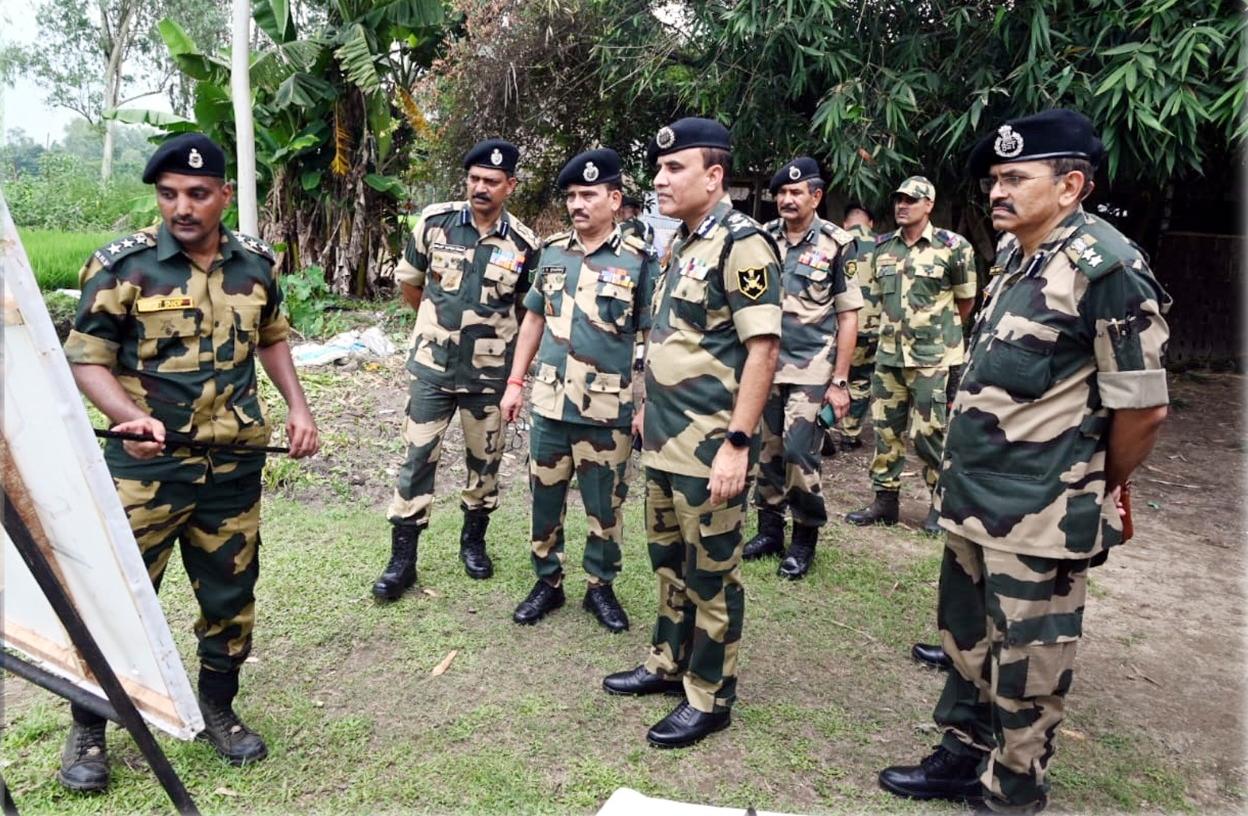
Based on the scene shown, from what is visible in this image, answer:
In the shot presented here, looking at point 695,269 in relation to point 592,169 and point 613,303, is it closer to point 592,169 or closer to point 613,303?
point 613,303

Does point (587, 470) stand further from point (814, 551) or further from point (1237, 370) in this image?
point (1237, 370)

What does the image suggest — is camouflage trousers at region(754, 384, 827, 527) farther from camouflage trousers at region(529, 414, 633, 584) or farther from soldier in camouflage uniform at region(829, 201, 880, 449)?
soldier in camouflage uniform at region(829, 201, 880, 449)

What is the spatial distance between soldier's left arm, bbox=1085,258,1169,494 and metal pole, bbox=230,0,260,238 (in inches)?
249

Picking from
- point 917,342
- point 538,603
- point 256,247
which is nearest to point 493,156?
point 256,247

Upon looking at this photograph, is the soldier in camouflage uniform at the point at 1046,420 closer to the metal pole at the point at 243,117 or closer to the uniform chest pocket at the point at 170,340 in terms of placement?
the uniform chest pocket at the point at 170,340

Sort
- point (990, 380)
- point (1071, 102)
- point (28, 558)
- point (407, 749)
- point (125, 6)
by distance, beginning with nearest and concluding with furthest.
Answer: point (28, 558) → point (990, 380) → point (407, 749) → point (1071, 102) → point (125, 6)

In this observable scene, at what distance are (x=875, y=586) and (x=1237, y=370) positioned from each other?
8749 millimetres

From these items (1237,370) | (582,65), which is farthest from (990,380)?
(1237,370)

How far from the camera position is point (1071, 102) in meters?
6.48

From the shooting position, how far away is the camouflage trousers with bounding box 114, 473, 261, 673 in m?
2.49

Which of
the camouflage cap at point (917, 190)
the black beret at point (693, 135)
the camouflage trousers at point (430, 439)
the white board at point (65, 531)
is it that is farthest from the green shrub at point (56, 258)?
the white board at point (65, 531)

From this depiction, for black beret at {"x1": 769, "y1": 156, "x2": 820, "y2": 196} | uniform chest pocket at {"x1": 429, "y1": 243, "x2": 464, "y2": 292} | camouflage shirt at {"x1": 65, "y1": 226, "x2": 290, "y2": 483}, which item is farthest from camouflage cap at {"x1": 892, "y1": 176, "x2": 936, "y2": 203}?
camouflage shirt at {"x1": 65, "y1": 226, "x2": 290, "y2": 483}

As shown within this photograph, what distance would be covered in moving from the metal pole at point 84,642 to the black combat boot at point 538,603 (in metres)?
2.01

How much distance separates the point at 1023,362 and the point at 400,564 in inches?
111
